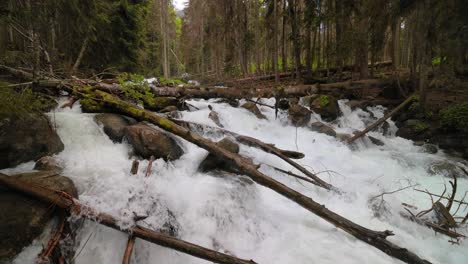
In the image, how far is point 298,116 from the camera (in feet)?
30.2

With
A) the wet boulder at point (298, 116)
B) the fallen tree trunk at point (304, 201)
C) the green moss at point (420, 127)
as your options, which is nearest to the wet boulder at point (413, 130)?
the green moss at point (420, 127)

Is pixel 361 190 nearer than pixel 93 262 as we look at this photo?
No

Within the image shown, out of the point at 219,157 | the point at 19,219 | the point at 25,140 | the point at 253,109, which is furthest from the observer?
the point at 253,109

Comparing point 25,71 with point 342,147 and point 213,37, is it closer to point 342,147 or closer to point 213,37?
point 342,147

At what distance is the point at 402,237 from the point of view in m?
3.86

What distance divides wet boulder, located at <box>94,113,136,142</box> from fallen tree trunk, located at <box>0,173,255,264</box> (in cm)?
246

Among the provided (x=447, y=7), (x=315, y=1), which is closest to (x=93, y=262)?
(x=447, y=7)

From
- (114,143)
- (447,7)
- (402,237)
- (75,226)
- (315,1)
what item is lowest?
(402,237)

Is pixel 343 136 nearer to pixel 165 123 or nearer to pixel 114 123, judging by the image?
pixel 165 123

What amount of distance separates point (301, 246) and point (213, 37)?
2458 centimetres

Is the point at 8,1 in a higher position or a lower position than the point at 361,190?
higher

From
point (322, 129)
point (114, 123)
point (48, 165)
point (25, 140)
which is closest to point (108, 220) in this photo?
point (48, 165)

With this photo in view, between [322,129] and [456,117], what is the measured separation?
417 cm

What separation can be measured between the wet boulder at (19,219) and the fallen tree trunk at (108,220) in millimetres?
108
